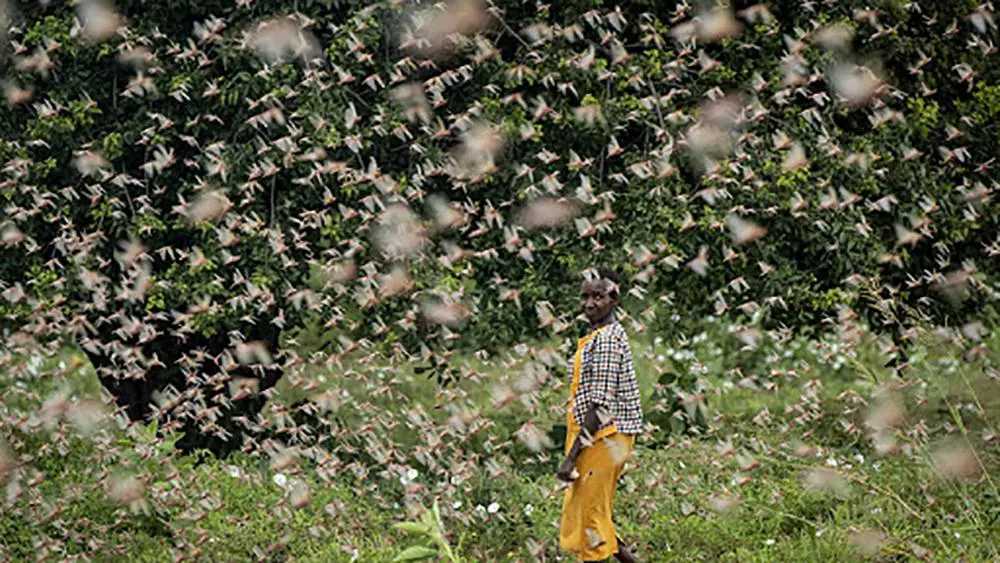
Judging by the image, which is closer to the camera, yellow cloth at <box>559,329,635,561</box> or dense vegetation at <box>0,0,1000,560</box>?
yellow cloth at <box>559,329,635,561</box>

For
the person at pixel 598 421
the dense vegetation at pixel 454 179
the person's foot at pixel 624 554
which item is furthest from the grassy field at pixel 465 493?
the person at pixel 598 421

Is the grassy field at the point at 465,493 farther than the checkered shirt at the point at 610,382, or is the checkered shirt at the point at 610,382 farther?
the grassy field at the point at 465,493

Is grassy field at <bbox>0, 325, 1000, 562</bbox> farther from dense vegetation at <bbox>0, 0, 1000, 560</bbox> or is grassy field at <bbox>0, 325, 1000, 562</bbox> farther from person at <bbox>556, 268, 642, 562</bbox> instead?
person at <bbox>556, 268, 642, 562</bbox>

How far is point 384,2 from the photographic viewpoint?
912 cm

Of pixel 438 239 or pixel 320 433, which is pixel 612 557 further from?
pixel 320 433

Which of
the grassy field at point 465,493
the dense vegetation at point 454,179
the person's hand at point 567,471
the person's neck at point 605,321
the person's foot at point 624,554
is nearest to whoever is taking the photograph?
the person's hand at point 567,471

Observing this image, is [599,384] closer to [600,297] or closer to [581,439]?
[581,439]

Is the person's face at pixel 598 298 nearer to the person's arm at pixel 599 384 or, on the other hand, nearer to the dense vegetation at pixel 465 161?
the person's arm at pixel 599 384

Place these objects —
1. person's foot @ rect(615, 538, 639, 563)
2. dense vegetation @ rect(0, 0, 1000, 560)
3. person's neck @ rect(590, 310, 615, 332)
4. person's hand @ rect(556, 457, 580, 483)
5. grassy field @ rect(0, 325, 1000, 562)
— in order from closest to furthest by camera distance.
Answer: person's hand @ rect(556, 457, 580, 483), person's neck @ rect(590, 310, 615, 332), person's foot @ rect(615, 538, 639, 563), grassy field @ rect(0, 325, 1000, 562), dense vegetation @ rect(0, 0, 1000, 560)

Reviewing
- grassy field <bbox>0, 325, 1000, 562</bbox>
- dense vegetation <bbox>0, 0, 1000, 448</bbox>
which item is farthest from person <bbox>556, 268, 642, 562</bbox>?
dense vegetation <bbox>0, 0, 1000, 448</bbox>

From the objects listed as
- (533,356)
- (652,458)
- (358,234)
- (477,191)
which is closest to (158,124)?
(358,234)

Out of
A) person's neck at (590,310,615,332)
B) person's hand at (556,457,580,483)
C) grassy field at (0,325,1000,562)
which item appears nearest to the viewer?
person's hand at (556,457,580,483)

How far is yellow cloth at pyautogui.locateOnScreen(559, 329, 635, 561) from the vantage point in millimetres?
6992

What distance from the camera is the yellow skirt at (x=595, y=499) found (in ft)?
23.0
